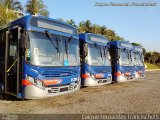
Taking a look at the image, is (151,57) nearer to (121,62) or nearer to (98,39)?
(121,62)

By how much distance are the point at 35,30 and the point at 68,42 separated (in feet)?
5.42

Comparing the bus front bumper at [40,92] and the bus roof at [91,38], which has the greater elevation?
the bus roof at [91,38]

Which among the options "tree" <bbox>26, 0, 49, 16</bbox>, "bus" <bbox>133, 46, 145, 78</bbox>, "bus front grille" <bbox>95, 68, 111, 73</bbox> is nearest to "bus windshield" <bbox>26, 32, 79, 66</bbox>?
"bus front grille" <bbox>95, 68, 111, 73</bbox>

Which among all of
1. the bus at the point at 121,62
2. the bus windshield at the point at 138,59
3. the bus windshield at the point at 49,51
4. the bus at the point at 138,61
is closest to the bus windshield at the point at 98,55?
the bus at the point at 121,62

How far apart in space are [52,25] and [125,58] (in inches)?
363

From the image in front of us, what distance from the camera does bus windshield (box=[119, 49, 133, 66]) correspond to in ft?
58.9

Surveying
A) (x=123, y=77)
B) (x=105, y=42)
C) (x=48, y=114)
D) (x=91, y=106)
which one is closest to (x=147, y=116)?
(x=91, y=106)

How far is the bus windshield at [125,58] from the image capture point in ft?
58.9

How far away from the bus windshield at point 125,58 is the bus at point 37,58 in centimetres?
741

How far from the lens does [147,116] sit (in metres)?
7.66

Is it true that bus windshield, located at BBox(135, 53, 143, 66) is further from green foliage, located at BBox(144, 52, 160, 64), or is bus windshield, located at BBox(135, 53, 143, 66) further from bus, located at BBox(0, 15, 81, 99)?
green foliage, located at BBox(144, 52, 160, 64)

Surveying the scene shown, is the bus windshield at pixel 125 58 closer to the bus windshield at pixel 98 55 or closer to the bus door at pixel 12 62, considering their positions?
the bus windshield at pixel 98 55

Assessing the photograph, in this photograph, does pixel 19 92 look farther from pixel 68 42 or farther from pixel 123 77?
pixel 123 77

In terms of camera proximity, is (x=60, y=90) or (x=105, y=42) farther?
(x=105, y=42)
